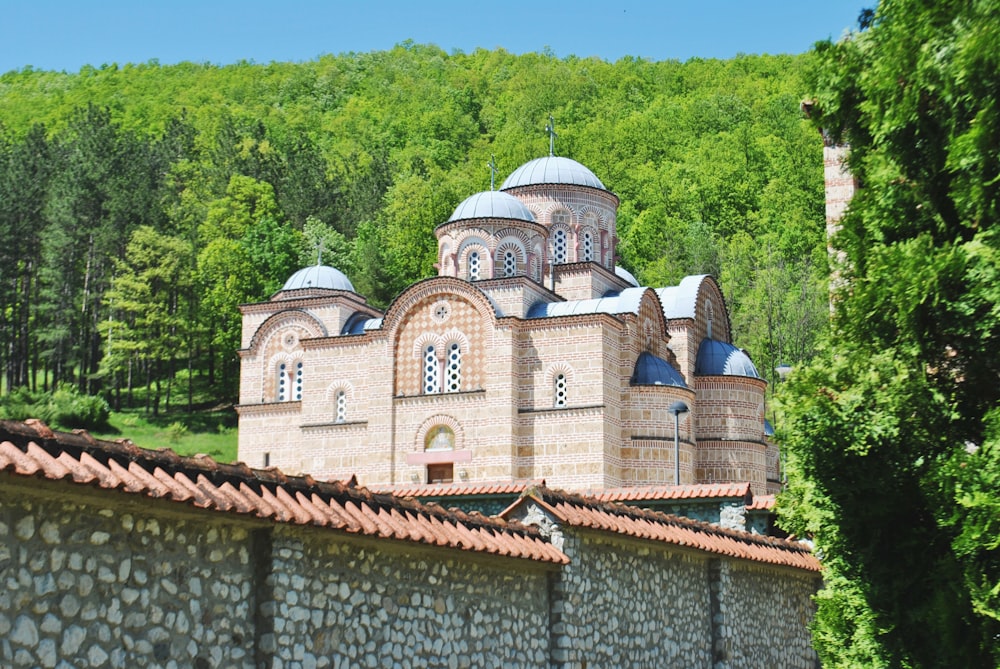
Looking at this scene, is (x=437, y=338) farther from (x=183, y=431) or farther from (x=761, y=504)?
(x=183, y=431)

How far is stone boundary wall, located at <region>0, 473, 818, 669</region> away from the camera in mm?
5590

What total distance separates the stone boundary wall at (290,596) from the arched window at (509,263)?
1964 centimetres

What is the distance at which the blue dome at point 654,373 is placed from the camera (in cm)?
2791

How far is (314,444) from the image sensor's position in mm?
29812

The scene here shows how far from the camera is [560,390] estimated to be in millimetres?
27703

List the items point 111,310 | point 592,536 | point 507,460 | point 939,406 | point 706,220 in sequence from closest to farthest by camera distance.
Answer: point 939,406, point 592,536, point 507,460, point 111,310, point 706,220

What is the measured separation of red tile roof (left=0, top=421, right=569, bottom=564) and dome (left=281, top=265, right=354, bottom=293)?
27.2 meters

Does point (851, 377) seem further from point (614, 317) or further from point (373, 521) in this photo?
point (614, 317)

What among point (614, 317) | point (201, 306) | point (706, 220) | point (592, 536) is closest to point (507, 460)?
point (614, 317)

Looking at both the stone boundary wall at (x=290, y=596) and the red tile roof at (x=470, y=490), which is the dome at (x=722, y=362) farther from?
the stone boundary wall at (x=290, y=596)

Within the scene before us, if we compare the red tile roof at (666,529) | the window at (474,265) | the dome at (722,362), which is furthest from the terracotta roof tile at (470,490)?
the dome at (722,362)

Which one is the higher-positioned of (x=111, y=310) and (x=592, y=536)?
(x=111, y=310)

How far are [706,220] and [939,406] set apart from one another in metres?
53.7

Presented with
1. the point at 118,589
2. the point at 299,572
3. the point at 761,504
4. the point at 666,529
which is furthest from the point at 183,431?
the point at 118,589
